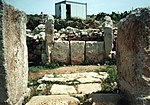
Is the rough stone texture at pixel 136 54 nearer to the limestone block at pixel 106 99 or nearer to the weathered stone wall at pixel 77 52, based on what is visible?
the limestone block at pixel 106 99

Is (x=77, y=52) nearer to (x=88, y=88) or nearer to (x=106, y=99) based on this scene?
(x=88, y=88)

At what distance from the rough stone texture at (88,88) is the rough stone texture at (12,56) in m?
1.52

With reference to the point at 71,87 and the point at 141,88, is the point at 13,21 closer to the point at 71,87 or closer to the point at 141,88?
the point at 141,88

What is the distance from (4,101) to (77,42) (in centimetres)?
808

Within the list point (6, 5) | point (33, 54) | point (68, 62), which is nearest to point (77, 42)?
point (68, 62)

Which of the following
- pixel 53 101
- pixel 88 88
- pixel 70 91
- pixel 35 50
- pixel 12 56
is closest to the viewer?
pixel 12 56

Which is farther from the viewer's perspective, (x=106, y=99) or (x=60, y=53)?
(x=60, y=53)

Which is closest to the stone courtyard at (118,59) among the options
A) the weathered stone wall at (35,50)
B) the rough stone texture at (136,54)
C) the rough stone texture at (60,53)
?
the rough stone texture at (136,54)

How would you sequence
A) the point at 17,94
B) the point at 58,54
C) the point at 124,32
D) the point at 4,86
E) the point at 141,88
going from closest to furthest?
the point at 4,86, the point at 141,88, the point at 17,94, the point at 124,32, the point at 58,54

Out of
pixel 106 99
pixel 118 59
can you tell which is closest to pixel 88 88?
pixel 118 59

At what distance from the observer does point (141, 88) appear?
341cm

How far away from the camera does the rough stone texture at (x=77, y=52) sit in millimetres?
11125

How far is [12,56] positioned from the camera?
11.4 ft

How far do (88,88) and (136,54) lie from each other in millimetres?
2285
